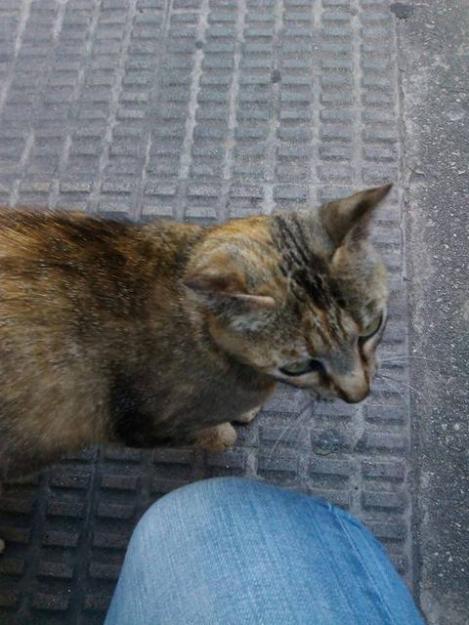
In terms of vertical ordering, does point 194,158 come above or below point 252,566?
above

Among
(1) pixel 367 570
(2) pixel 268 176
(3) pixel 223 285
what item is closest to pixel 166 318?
(3) pixel 223 285

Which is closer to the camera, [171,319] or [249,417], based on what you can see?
[171,319]

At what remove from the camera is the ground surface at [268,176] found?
234 cm

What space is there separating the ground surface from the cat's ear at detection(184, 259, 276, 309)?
90cm

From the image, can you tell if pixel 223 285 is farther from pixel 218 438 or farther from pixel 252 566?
pixel 218 438

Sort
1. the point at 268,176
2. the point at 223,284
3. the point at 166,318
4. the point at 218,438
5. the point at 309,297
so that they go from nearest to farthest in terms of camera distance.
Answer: the point at 223,284, the point at 309,297, the point at 166,318, the point at 218,438, the point at 268,176

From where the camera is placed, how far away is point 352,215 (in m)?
1.69

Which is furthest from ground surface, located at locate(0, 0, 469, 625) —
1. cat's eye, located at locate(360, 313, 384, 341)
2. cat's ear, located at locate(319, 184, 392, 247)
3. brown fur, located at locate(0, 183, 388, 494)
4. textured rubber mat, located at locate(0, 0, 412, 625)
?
cat's ear, located at locate(319, 184, 392, 247)

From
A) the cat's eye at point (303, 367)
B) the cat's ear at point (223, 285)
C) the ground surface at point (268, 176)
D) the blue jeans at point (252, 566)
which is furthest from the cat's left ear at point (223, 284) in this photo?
the ground surface at point (268, 176)

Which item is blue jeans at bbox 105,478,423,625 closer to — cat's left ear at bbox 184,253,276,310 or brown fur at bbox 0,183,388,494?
brown fur at bbox 0,183,388,494

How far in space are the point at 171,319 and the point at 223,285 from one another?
1.06ft

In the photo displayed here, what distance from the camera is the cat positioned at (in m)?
1.73

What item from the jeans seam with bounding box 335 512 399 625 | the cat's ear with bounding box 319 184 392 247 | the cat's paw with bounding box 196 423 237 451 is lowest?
the cat's paw with bounding box 196 423 237 451

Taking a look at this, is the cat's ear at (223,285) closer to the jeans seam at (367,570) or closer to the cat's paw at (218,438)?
the jeans seam at (367,570)
